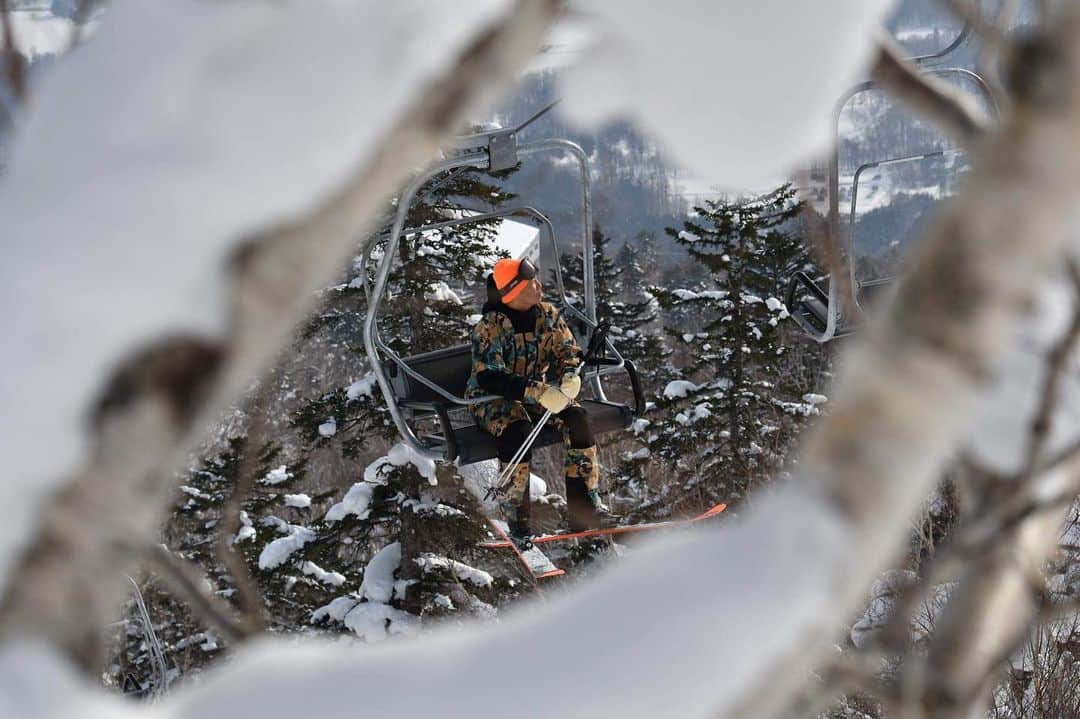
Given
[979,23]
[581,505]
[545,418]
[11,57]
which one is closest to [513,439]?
[545,418]

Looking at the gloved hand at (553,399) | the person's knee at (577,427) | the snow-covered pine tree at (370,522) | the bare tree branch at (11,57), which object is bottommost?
the snow-covered pine tree at (370,522)

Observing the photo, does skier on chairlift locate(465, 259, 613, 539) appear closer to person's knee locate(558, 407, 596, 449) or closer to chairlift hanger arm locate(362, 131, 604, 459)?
person's knee locate(558, 407, 596, 449)

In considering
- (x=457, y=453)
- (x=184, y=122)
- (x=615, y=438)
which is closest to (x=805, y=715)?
(x=184, y=122)

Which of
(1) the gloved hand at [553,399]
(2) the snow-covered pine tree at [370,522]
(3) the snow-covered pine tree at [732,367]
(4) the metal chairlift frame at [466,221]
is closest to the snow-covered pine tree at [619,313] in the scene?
(3) the snow-covered pine tree at [732,367]

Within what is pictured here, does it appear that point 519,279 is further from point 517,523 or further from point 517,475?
point 517,523

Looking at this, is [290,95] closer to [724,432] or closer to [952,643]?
[952,643]

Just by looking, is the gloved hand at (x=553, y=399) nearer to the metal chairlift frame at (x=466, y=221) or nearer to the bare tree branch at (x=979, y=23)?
the metal chairlift frame at (x=466, y=221)

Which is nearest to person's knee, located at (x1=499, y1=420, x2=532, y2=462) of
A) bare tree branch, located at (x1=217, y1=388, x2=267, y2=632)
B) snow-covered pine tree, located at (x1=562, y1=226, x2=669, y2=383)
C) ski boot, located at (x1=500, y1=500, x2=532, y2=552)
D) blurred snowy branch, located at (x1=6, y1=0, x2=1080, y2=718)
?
ski boot, located at (x1=500, y1=500, x2=532, y2=552)
